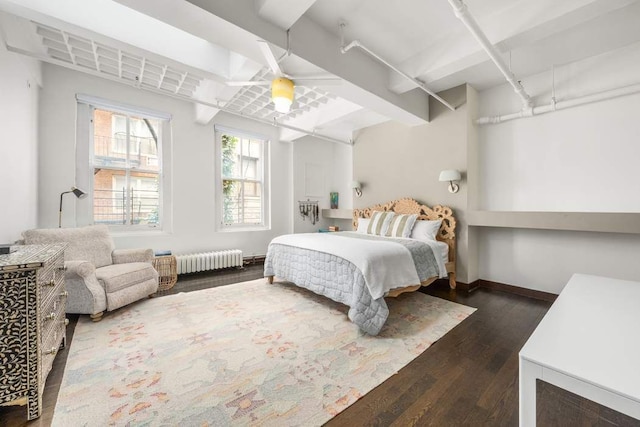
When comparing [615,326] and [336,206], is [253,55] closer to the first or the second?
[615,326]

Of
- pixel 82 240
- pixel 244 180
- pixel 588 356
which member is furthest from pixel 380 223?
pixel 82 240

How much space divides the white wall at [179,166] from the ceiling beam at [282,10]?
292 cm

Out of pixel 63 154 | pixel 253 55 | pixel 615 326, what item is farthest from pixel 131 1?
pixel 615 326

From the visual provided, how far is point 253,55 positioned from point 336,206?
434 cm

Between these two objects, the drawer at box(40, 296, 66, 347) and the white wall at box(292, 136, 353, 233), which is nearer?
the drawer at box(40, 296, 66, 347)

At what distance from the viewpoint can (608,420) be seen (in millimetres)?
1334

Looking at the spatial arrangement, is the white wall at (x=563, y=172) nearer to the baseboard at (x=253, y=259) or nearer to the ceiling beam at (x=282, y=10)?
the ceiling beam at (x=282, y=10)

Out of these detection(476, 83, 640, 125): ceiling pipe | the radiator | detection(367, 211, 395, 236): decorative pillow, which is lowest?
the radiator

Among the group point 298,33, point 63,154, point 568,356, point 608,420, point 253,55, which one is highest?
point 298,33

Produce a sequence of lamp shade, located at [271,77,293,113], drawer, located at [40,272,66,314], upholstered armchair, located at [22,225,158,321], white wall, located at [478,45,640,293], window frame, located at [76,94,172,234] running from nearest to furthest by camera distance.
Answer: drawer, located at [40,272,66,314] < lamp shade, located at [271,77,293,113] < upholstered armchair, located at [22,225,158,321] < white wall, located at [478,45,640,293] < window frame, located at [76,94,172,234]

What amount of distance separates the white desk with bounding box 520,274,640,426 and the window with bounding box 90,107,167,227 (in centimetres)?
467

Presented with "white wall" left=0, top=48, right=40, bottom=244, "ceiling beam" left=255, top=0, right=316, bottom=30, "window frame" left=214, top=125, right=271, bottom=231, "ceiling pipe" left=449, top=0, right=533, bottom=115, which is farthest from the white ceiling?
"window frame" left=214, top=125, right=271, bottom=231

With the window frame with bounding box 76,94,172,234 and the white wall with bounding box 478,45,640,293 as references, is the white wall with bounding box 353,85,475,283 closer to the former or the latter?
the white wall with bounding box 478,45,640,293

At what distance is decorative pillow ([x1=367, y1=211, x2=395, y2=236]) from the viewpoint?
3.95 meters
